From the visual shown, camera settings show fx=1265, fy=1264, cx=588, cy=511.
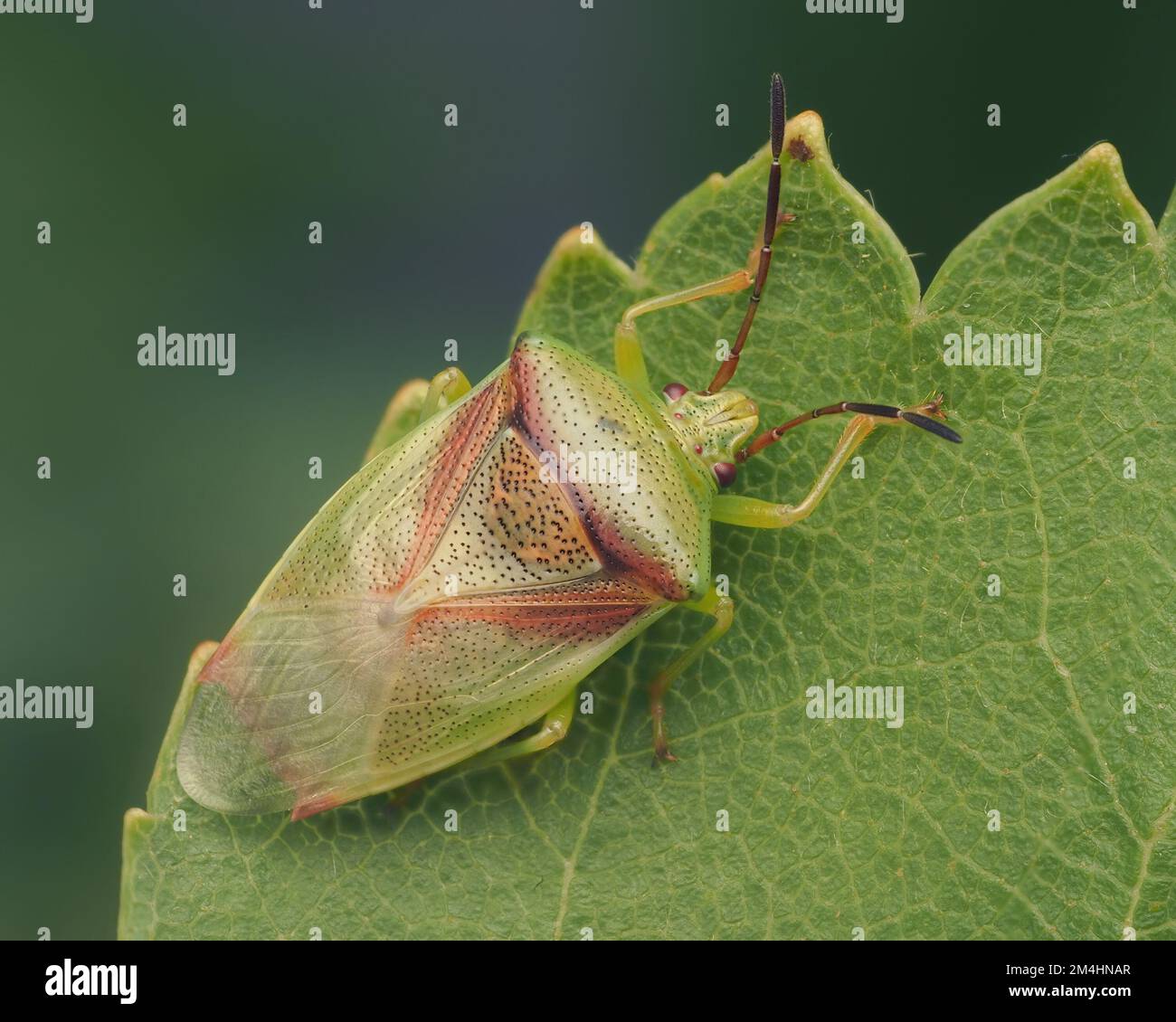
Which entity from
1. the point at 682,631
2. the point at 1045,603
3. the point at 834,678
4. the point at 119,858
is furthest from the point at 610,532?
the point at 119,858

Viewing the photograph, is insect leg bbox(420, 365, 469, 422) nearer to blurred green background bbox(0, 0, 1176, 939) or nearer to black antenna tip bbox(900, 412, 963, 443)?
blurred green background bbox(0, 0, 1176, 939)

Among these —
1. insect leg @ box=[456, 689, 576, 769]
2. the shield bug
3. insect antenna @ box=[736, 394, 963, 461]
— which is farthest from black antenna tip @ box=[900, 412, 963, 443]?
insect leg @ box=[456, 689, 576, 769]

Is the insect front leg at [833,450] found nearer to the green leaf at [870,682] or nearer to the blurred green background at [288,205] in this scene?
the green leaf at [870,682]

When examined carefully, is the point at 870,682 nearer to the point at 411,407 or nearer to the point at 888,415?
the point at 888,415

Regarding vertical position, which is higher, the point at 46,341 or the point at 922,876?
the point at 46,341

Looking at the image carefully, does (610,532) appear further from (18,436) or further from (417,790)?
(18,436)

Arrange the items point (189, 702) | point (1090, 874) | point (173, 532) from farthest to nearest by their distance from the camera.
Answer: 1. point (173, 532)
2. point (189, 702)
3. point (1090, 874)

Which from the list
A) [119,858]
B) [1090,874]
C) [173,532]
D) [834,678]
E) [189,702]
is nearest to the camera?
[1090,874]
